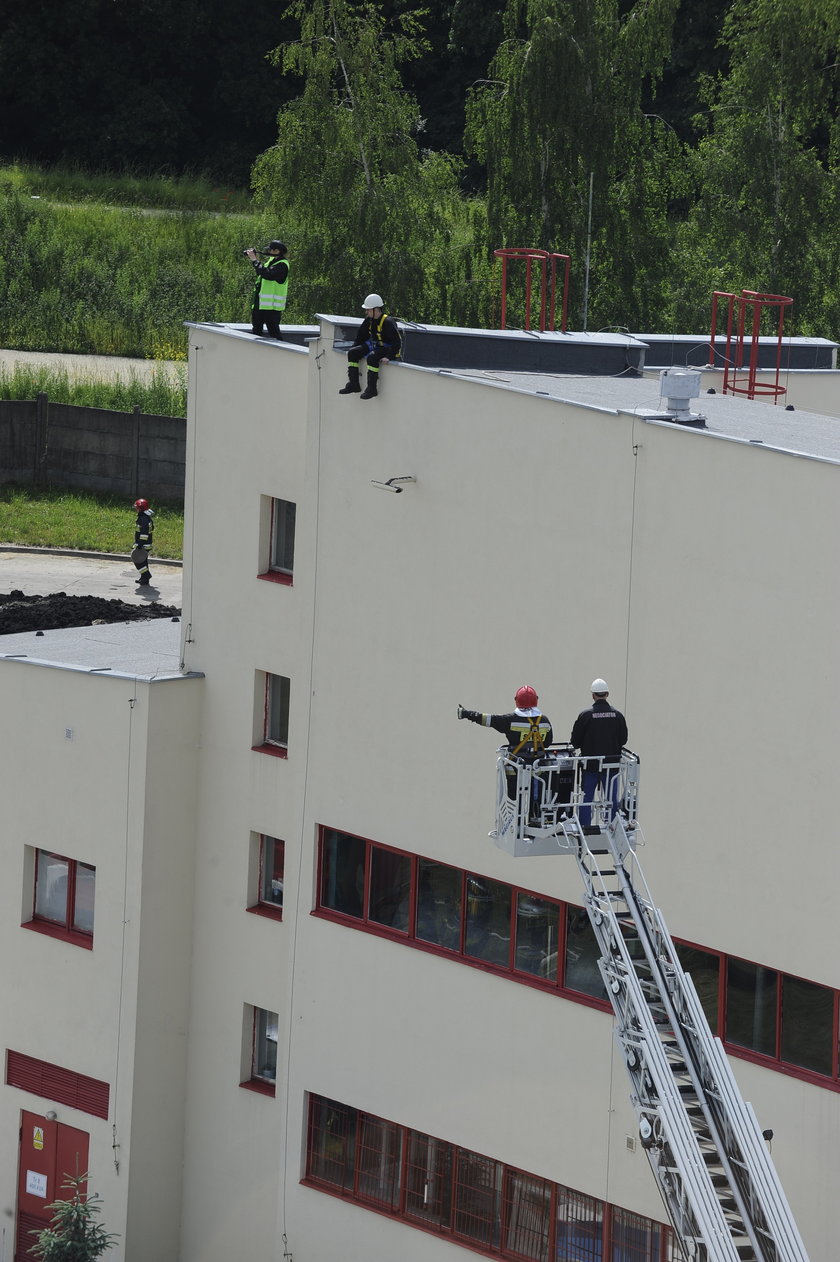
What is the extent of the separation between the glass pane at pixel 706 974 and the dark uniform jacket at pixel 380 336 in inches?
297

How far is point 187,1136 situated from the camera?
26.9m

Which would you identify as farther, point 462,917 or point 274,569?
point 274,569

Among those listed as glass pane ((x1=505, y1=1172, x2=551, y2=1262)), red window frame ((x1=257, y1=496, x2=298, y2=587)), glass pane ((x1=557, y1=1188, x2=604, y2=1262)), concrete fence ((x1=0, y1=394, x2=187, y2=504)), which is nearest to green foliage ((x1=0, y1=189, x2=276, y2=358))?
concrete fence ((x1=0, y1=394, x2=187, y2=504))

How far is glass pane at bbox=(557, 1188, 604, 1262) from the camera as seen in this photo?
22.6 m

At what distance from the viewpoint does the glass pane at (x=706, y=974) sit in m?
21.2

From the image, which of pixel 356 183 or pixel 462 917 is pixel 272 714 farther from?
pixel 356 183

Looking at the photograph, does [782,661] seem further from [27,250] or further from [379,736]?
[27,250]

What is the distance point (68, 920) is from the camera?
88.8ft

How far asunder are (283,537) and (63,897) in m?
5.97

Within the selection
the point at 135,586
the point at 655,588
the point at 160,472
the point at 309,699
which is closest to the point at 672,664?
the point at 655,588

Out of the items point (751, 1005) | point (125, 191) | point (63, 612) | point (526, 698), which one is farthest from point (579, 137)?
point (125, 191)

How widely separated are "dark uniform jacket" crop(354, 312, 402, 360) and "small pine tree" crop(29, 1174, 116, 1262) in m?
11.6

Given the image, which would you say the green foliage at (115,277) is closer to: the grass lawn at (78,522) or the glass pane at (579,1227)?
the grass lawn at (78,522)

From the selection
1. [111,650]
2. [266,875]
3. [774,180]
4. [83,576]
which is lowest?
[266,875]
